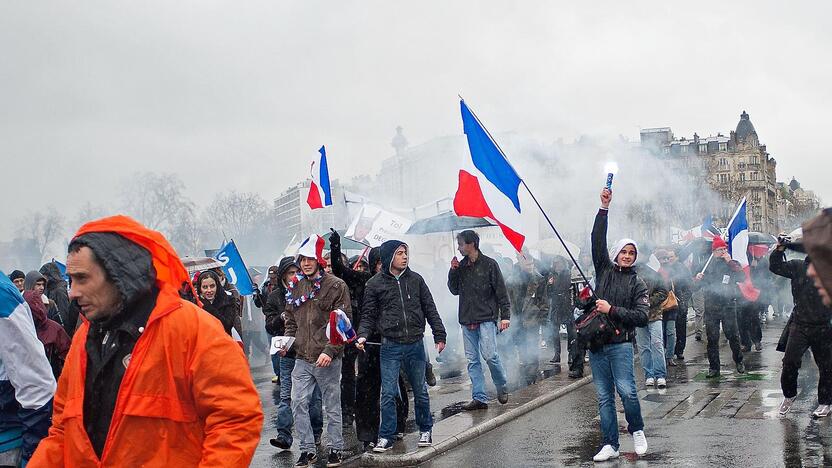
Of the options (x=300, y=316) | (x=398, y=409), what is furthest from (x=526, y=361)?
(x=300, y=316)

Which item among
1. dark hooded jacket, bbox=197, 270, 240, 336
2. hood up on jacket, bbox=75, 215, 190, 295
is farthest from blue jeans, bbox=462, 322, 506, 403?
hood up on jacket, bbox=75, 215, 190, 295

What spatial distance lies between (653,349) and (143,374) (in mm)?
10338

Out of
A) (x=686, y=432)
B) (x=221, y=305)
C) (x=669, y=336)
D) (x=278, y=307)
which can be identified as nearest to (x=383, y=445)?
(x=278, y=307)

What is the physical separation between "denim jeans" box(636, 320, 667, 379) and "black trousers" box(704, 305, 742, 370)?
833 millimetres

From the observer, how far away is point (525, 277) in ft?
50.9

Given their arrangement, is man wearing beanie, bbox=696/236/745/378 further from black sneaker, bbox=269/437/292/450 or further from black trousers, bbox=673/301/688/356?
black sneaker, bbox=269/437/292/450

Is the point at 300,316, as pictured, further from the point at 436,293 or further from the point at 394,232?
the point at 436,293

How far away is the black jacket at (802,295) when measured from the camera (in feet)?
29.6

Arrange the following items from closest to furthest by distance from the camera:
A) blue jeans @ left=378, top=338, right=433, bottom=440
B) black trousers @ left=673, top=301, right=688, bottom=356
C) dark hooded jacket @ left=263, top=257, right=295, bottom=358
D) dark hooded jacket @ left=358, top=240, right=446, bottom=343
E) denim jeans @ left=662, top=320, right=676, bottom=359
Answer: blue jeans @ left=378, top=338, right=433, bottom=440 < dark hooded jacket @ left=358, top=240, right=446, bottom=343 < dark hooded jacket @ left=263, top=257, right=295, bottom=358 < denim jeans @ left=662, top=320, right=676, bottom=359 < black trousers @ left=673, top=301, right=688, bottom=356

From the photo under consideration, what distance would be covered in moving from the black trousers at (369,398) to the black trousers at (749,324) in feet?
28.3

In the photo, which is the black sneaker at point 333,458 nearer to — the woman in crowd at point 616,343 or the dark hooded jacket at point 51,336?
the woman in crowd at point 616,343

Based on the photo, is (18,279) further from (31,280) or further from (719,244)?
(719,244)

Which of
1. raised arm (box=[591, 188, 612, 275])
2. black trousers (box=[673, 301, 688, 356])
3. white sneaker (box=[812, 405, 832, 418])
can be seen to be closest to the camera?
raised arm (box=[591, 188, 612, 275])

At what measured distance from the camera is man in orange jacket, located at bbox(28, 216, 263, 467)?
9.92ft
